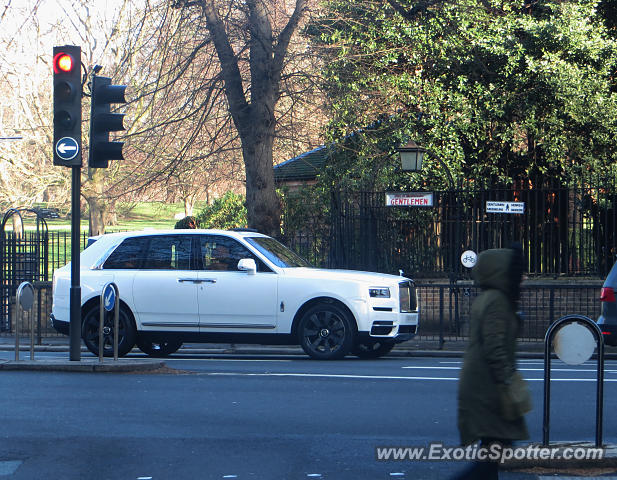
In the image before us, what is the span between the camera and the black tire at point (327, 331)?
1321 centimetres

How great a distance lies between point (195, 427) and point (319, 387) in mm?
2555

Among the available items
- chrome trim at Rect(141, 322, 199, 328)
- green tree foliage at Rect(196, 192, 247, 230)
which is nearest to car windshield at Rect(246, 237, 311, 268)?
chrome trim at Rect(141, 322, 199, 328)

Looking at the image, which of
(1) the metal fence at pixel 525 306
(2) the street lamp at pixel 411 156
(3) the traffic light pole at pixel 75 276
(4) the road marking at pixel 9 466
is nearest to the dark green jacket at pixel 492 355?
(4) the road marking at pixel 9 466

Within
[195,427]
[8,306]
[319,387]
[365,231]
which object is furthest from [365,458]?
[8,306]

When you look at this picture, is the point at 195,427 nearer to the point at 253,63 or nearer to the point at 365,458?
the point at 365,458

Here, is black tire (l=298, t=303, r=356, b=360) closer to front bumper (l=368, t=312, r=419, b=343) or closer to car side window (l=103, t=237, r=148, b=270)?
front bumper (l=368, t=312, r=419, b=343)

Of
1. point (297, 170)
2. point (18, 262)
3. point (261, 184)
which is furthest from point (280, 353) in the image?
point (297, 170)

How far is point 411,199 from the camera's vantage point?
58.9 feet

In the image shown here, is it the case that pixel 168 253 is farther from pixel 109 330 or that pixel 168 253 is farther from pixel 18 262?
pixel 18 262

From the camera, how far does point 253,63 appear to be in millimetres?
19094

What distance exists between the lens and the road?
681 centimetres

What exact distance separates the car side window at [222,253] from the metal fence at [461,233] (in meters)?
5.73

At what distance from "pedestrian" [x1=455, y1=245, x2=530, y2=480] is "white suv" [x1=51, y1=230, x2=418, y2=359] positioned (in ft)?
26.7

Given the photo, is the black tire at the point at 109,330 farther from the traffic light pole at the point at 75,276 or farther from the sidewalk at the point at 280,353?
the traffic light pole at the point at 75,276
